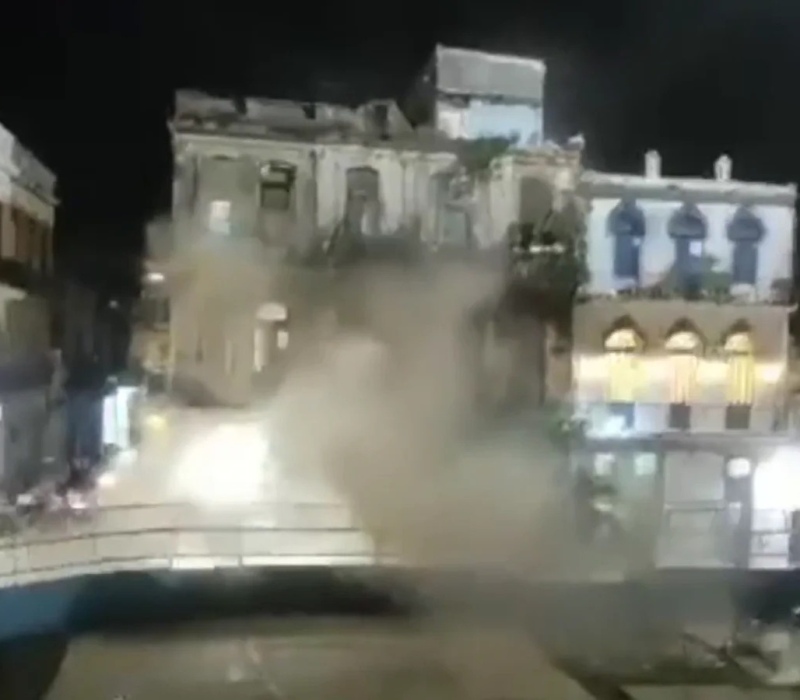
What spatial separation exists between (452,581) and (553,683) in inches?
162

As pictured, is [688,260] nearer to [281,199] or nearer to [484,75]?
[484,75]

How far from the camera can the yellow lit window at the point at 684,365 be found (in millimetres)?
24000

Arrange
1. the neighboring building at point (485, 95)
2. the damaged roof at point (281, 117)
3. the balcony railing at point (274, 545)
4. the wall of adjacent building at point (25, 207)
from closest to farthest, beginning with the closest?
the balcony railing at point (274, 545)
the damaged roof at point (281, 117)
the neighboring building at point (485, 95)
the wall of adjacent building at point (25, 207)

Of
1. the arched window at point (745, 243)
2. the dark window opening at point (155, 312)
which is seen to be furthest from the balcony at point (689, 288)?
the dark window opening at point (155, 312)

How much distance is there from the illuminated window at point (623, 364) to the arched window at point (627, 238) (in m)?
0.97

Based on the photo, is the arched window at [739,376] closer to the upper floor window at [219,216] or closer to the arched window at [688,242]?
the arched window at [688,242]

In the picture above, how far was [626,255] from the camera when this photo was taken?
24.1 metres

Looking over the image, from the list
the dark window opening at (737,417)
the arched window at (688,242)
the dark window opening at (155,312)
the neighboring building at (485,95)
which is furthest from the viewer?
the neighboring building at (485,95)

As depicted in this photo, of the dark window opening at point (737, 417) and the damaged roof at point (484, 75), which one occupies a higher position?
the damaged roof at point (484, 75)

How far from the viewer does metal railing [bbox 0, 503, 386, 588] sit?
1788 centimetres

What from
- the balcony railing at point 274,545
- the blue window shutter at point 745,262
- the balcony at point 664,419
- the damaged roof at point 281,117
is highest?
the damaged roof at point 281,117

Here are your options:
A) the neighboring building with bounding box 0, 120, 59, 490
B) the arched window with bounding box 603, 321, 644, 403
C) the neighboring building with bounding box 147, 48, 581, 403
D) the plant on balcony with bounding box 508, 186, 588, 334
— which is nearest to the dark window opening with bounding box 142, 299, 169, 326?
the neighboring building with bounding box 147, 48, 581, 403

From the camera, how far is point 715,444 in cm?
2411

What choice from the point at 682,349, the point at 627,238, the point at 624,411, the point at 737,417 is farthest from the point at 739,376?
the point at 627,238
